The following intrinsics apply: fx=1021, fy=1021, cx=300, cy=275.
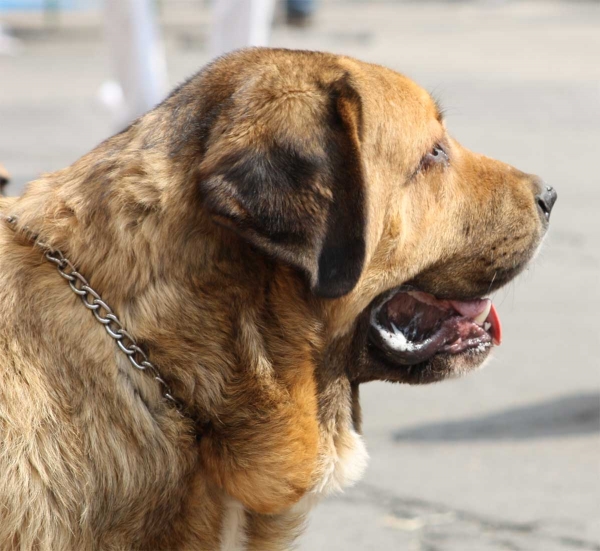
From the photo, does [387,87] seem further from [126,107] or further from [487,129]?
[487,129]

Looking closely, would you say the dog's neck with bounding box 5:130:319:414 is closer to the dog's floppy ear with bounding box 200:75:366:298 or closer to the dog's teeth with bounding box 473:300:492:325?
the dog's floppy ear with bounding box 200:75:366:298

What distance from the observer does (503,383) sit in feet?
17.5

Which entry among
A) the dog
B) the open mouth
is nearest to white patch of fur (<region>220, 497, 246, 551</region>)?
the dog

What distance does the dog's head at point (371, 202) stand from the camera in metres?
2.47

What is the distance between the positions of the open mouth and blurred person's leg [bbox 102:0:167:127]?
12.9 feet

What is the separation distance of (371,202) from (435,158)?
407 millimetres

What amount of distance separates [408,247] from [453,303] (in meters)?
0.34

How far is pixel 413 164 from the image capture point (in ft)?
9.62

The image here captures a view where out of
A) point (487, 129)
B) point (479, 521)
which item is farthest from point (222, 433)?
point (487, 129)

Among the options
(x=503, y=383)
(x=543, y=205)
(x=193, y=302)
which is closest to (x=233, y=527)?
(x=193, y=302)

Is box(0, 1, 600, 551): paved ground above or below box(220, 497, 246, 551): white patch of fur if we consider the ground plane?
below

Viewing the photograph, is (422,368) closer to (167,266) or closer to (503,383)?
(167,266)

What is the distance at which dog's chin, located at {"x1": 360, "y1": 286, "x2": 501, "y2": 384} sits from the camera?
3.01 m

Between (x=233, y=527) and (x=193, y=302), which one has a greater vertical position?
(x=193, y=302)
